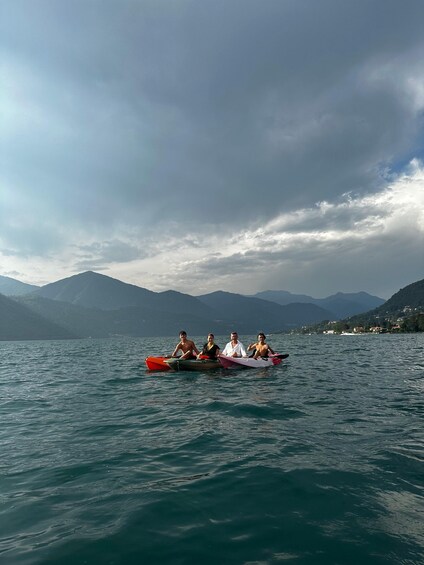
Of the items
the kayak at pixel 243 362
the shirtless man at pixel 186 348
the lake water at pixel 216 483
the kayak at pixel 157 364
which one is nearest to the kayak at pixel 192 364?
the kayak at pixel 157 364

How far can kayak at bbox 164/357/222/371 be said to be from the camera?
79.0 ft

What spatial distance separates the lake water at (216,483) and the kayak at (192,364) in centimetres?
962

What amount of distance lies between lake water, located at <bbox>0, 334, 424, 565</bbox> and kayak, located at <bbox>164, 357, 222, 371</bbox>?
31.6 feet

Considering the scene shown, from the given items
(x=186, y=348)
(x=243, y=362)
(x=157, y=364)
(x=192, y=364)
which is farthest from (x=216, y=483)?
(x=186, y=348)

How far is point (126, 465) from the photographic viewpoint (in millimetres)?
8047

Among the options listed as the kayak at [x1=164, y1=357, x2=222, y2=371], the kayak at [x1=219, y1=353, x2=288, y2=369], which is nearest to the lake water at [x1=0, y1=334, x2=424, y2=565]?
the kayak at [x1=164, y1=357, x2=222, y2=371]

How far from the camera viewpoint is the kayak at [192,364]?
24078mm

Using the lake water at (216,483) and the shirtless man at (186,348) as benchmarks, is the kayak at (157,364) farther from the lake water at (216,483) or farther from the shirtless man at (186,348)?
the lake water at (216,483)

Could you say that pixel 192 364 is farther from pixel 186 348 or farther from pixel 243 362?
pixel 243 362

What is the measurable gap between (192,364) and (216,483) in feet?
56.4

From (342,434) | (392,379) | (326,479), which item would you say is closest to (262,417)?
(342,434)

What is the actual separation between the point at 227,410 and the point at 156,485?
6293 mm

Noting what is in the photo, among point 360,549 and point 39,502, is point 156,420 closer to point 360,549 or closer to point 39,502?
point 39,502

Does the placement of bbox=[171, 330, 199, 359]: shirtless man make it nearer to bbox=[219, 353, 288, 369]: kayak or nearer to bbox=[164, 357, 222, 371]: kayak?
bbox=[164, 357, 222, 371]: kayak
